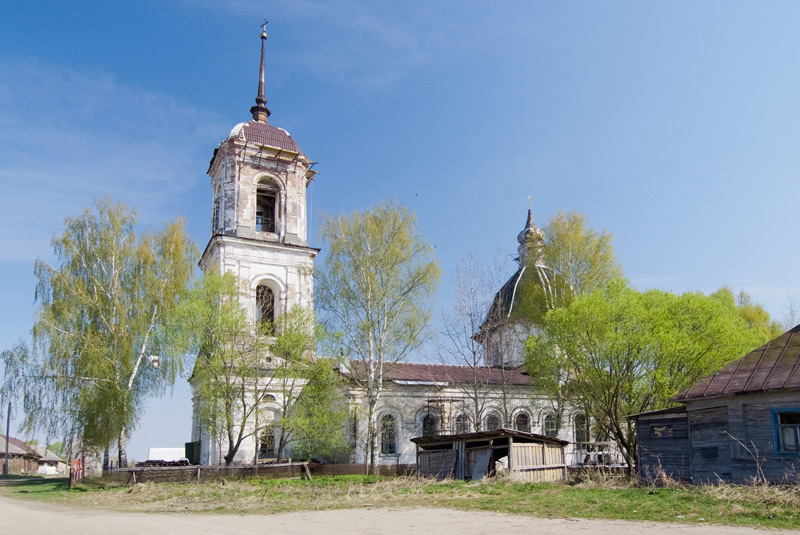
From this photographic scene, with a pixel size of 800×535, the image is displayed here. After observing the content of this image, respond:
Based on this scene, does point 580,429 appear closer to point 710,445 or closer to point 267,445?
point 267,445

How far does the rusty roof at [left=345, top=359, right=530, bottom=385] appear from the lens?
104 ft

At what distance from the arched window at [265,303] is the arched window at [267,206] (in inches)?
111

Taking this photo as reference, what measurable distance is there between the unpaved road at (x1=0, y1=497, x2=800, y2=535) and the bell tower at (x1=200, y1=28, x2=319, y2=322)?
16.1 meters

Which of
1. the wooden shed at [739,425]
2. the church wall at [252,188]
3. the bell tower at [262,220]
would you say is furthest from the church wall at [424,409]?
the wooden shed at [739,425]

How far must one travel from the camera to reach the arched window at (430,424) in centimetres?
3095

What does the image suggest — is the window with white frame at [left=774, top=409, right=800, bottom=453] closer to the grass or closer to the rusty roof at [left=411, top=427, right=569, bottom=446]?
the grass

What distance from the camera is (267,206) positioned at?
32.4 m

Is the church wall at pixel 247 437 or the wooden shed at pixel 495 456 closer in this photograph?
the wooden shed at pixel 495 456

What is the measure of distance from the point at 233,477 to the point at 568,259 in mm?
18435

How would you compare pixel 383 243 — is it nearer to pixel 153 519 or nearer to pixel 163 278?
pixel 163 278

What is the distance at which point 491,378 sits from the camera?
34.0m

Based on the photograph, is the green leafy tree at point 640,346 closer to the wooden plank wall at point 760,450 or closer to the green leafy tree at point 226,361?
the wooden plank wall at point 760,450

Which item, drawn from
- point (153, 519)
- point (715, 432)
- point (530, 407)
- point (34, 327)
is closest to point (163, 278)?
point (34, 327)

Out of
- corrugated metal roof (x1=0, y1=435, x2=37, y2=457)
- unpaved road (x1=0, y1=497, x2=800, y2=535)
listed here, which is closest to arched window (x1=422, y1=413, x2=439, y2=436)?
unpaved road (x1=0, y1=497, x2=800, y2=535)
